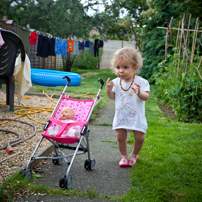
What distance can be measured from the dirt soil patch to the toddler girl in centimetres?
111

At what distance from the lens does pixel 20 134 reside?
3.87 m

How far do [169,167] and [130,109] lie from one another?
0.78 meters

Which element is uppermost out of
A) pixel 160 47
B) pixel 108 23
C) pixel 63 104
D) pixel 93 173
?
pixel 108 23

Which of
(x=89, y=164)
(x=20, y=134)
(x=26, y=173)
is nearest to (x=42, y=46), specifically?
(x=20, y=134)

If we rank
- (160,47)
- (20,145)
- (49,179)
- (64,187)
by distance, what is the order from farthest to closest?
(160,47) < (20,145) < (49,179) < (64,187)

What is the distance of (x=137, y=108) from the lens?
291cm

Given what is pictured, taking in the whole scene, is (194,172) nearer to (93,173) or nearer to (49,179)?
(93,173)

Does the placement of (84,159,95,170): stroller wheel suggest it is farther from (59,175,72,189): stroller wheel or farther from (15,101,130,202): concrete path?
(59,175,72,189): stroller wheel

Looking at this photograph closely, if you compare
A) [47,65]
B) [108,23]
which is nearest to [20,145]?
[47,65]

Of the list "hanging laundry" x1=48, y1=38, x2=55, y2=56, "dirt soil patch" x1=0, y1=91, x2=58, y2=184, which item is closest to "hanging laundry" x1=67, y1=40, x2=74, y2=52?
"hanging laundry" x1=48, y1=38, x2=55, y2=56

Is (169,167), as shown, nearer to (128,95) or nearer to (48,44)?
(128,95)

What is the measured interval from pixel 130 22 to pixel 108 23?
2.07m

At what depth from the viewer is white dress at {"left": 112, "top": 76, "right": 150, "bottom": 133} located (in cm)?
290

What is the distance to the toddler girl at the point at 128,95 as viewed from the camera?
2803 mm
